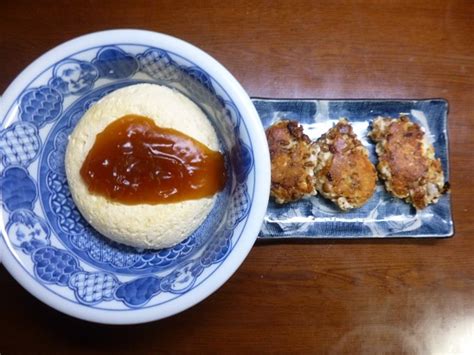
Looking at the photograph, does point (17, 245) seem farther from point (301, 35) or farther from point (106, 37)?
point (301, 35)

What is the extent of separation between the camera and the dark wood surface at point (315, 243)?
1.63m

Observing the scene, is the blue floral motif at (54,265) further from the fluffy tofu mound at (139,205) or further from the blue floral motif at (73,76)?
the blue floral motif at (73,76)

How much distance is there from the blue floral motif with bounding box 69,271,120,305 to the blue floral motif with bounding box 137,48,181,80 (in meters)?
0.61

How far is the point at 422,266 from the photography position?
65.6 inches

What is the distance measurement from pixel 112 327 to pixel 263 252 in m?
0.62

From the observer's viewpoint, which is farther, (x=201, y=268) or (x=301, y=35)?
(x=301, y=35)

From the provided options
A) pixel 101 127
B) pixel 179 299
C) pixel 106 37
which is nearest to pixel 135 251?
pixel 179 299

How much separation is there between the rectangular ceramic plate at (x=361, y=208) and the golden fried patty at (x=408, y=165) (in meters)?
0.05

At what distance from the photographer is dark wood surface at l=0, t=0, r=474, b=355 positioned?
163 centimetres

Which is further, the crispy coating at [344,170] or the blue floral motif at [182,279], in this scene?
the crispy coating at [344,170]

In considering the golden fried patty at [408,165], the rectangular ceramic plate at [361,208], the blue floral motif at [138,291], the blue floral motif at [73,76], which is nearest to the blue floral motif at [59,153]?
the blue floral motif at [73,76]

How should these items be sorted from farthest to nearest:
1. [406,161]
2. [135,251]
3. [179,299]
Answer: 1. [406,161]
2. [135,251]
3. [179,299]

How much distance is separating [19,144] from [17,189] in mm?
129

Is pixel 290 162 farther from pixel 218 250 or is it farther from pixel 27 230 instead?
pixel 27 230
